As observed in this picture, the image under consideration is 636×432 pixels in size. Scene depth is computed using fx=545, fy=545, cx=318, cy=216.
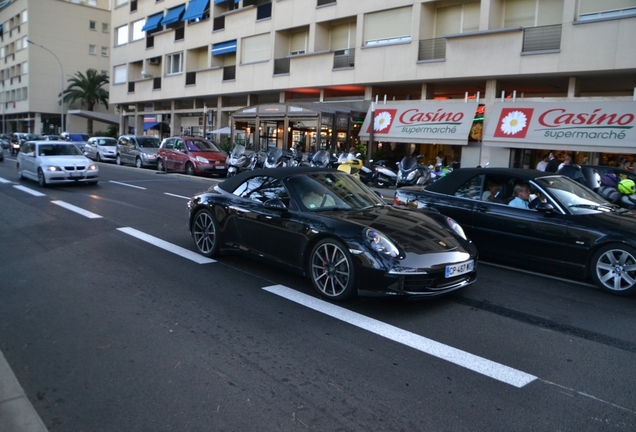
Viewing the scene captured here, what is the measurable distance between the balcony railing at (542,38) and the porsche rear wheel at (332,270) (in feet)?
56.4

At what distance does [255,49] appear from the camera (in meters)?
32.8

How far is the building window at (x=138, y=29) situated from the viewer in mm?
45138

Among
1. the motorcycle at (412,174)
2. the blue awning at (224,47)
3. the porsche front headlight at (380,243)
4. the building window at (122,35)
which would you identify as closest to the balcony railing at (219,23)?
the blue awning at (224,47)

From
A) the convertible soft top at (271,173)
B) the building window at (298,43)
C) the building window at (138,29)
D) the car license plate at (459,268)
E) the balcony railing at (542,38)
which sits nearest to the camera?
the car license plate at (459,268)

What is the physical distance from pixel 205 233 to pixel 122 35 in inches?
1817

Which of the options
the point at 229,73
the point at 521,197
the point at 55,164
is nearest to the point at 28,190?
the point at 55,164

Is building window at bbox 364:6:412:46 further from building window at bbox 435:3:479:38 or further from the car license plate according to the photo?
the car license plate

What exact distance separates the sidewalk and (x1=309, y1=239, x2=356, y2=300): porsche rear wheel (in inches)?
123

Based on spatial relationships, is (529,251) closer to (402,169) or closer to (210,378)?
(210,378)

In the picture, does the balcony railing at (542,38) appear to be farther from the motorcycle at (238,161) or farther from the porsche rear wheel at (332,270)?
the porsche rear wheel at (332,270)

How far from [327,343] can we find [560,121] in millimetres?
17370

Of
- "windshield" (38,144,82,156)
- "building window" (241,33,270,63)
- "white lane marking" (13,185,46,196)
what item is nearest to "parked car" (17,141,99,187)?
"windshield" (38,144,82,156)

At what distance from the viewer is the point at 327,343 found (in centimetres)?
481

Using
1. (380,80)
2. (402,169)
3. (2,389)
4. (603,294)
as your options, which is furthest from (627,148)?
(2,389)
